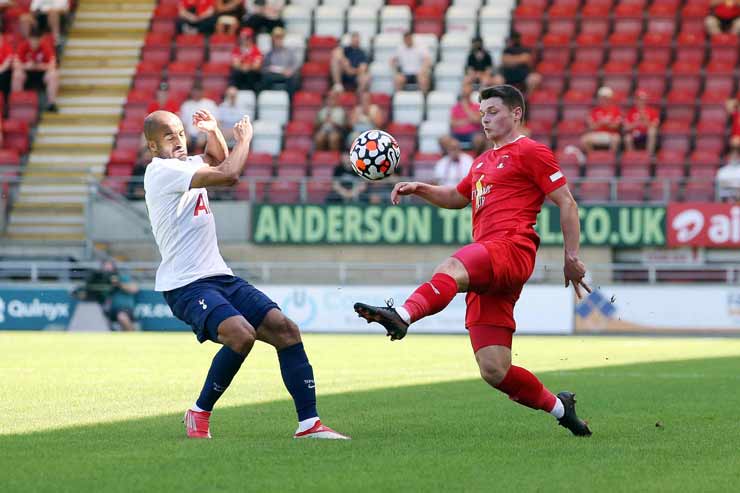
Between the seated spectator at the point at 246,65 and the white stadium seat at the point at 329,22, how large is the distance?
199 centimetres

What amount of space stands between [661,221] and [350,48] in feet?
24.2

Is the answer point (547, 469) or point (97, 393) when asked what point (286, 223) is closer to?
point (97, 393)

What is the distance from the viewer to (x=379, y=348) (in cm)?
1883

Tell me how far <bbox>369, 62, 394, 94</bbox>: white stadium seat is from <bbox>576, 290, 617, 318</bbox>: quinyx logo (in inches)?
251

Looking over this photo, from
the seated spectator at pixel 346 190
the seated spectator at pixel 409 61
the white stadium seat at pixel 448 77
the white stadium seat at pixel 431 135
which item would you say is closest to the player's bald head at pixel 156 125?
the seated spectator at pixel 346 190

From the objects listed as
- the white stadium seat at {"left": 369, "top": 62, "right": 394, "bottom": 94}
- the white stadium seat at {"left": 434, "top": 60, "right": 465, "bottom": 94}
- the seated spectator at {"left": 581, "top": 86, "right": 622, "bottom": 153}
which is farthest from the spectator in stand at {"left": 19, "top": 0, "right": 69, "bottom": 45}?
the seated spectator at {"left": 581, "top": 86, "right": 622, "bottom": 153}

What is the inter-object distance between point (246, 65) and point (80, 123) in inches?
152

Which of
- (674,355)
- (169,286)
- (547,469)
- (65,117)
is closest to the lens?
(547,469)

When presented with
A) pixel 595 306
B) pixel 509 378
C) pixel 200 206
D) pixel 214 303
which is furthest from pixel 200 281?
pixel 595 306

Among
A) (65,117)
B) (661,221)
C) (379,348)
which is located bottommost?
(379,348)

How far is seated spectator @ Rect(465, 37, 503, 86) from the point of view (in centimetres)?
2669

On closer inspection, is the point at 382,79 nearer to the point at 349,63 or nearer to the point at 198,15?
the point at 349,63

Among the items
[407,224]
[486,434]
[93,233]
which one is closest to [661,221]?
[407,224]

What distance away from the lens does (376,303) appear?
24.2m
